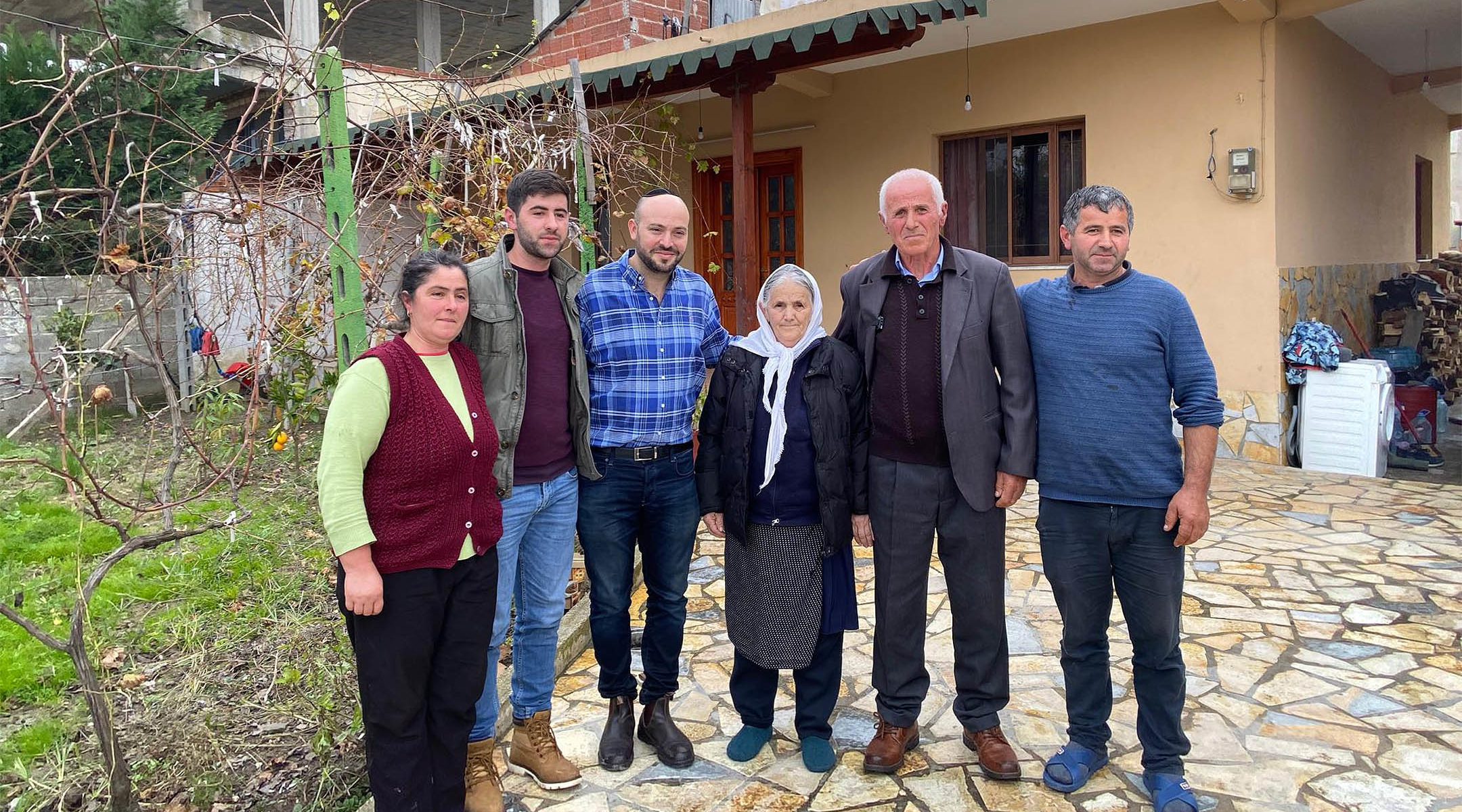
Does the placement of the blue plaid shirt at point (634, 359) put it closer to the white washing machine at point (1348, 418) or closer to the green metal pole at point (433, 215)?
the green metal pole at point (433, 215)

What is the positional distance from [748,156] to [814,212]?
2.31m

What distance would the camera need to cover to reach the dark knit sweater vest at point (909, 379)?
3027 millimetres

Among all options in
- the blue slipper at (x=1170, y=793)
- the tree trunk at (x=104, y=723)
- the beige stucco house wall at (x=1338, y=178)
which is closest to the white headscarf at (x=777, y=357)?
the blue slipper at (x=1170, y=793)

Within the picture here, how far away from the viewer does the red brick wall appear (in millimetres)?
9344

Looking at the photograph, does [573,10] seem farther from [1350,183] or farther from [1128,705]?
[1128,705]

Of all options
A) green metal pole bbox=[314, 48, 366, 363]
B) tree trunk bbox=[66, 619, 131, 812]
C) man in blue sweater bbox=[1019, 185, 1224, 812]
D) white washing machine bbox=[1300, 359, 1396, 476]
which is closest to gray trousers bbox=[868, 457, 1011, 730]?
man in blue sweater bbox=[1019, 185, 1224, 812]

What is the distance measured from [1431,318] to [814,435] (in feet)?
31.2

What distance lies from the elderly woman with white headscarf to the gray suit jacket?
1.09ft

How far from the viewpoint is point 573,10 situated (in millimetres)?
9727

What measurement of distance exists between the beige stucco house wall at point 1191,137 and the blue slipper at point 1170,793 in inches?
216

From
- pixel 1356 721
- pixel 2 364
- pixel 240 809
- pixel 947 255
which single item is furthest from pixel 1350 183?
pixel 2 364

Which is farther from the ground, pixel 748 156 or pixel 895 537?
pixel 748 156

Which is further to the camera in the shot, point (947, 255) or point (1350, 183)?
point (1350, 183)

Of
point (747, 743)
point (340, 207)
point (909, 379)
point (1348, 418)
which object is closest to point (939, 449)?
point (909, 379)
